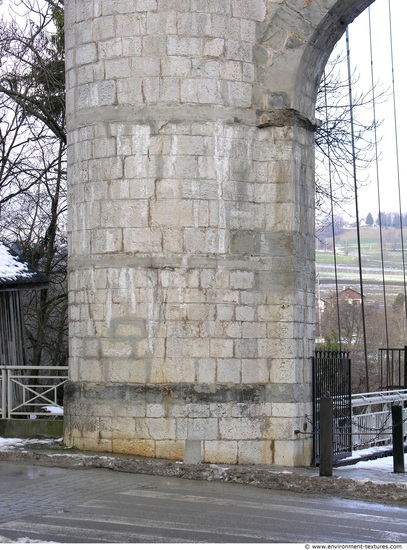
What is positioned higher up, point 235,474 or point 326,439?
point 326,439

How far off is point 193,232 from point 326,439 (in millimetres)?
3644

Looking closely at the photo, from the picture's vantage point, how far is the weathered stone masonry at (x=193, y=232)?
610 inches

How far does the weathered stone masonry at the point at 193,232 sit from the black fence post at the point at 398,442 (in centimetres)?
141

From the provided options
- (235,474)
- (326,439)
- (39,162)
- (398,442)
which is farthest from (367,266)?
(235,474)

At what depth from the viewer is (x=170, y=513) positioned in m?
10.9

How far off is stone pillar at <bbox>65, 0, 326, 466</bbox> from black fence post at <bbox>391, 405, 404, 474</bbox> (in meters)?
1.41

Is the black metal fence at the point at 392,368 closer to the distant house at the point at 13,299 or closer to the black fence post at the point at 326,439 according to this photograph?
the distant house at the point at 13,299

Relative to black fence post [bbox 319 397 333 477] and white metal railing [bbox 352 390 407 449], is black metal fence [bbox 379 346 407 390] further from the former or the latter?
black fence post [bbox 319 397 333 477]

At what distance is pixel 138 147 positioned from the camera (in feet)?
51.7

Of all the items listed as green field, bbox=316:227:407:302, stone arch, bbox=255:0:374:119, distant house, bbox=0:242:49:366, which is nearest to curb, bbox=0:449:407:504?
stone arch, bbox=255:0:374:119


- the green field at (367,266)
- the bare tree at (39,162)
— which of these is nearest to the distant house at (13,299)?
the bare tree at (39,162)

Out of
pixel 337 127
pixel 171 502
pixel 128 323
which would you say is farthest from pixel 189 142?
pixel 337 127

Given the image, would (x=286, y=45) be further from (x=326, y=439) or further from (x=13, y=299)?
(x=13, y=299)

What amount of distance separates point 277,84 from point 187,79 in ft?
4.76
